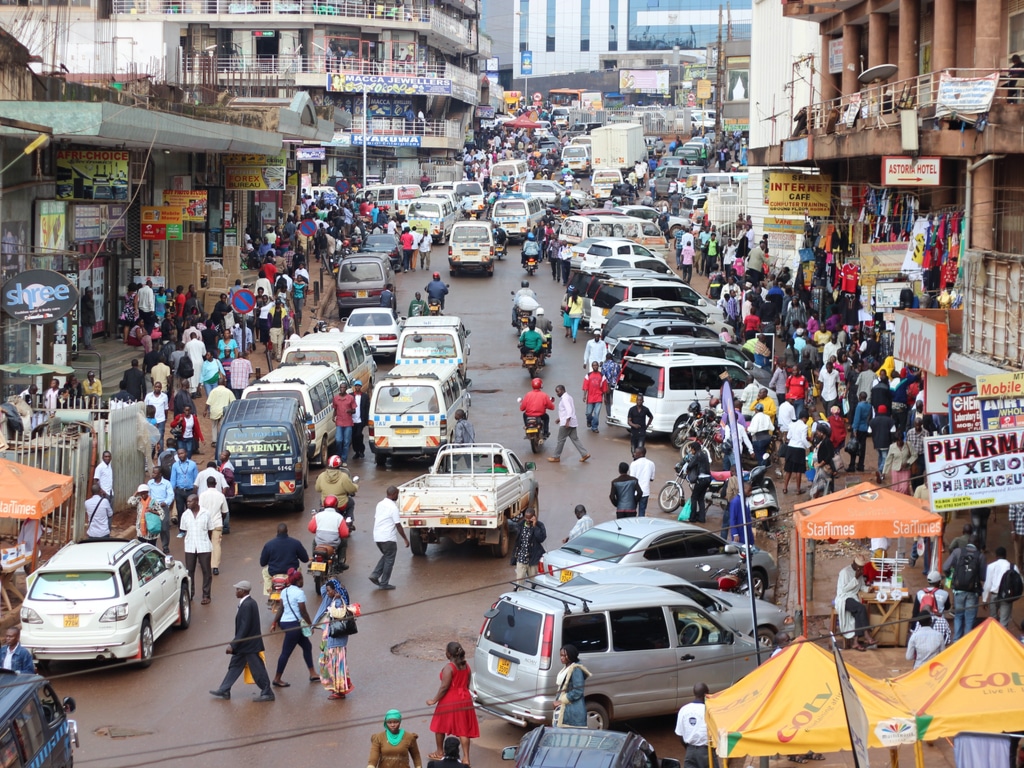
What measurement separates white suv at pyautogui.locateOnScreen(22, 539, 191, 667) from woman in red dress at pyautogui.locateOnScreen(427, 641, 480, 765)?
377 centimetres

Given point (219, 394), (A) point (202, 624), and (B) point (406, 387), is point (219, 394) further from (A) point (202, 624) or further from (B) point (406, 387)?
(A) point (202, 624)

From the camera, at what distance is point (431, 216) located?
55.1 metres

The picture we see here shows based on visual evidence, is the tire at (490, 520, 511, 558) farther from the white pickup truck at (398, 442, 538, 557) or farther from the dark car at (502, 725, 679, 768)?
the dark car at (502, 725, 679, 768)

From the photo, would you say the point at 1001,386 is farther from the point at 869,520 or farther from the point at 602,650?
the point at 602,650

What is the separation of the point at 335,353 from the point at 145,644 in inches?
533

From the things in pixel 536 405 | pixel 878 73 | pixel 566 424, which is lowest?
pixel 566 424

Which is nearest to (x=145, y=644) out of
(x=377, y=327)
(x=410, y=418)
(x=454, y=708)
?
(x=454, y=708)

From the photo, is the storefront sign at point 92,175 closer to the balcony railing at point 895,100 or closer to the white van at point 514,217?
the balcony railing at point 895,100

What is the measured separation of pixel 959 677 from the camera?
11.6m

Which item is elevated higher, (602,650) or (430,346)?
(430,346)

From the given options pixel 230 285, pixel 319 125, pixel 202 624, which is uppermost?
pixel 319 125

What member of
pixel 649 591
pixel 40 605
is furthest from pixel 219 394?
pixel 649 591

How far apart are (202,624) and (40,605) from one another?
104 inches

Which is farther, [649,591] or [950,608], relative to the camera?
[950,608]
